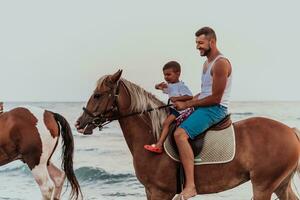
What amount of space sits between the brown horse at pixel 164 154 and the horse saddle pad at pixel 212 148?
5cm

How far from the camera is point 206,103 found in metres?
3.88

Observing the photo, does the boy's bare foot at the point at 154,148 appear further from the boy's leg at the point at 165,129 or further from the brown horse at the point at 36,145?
the brown horse at the point at 36,145

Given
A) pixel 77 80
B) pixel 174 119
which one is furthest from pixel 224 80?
pixel 77 80

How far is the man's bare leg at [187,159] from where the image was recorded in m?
3.85

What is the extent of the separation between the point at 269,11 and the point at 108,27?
434 centimetres

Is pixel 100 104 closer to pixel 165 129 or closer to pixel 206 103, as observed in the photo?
pixel 165 129

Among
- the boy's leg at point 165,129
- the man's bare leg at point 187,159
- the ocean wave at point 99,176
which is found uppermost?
the boy's leg at point 165,129

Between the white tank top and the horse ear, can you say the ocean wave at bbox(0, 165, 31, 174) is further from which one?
the white tank top

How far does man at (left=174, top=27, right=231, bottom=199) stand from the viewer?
3830 mm

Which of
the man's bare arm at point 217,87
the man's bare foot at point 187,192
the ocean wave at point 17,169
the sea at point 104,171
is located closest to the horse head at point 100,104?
the man's bare arm at point 217,87

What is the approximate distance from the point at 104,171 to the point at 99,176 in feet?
0.97

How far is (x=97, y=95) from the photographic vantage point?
3961mm

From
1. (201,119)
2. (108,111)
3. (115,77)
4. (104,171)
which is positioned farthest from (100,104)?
(104,171)

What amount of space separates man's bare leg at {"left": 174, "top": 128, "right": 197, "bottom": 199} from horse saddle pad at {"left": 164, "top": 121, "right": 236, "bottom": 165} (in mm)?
108
